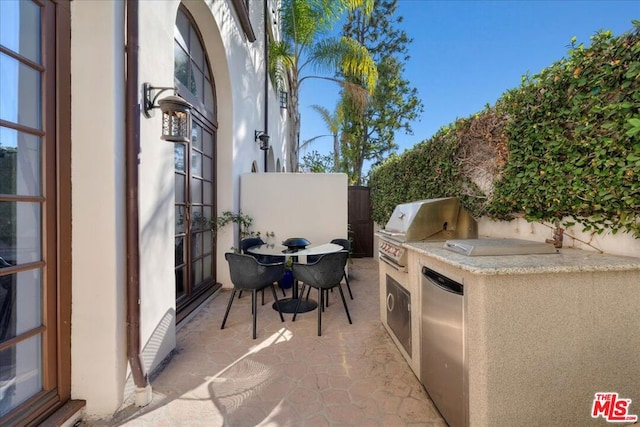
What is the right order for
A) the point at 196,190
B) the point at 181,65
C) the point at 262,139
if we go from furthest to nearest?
1. the point at 262,139
2. the point at 196,190
3. the point at 181,65

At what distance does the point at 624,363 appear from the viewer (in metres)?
1.69

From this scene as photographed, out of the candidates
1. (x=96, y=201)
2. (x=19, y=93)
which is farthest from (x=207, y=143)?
(x=19, y=93)

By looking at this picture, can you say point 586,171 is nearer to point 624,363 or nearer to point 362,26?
point 624,363

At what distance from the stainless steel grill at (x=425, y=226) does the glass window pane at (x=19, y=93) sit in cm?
297

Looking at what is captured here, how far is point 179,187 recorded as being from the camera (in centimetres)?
384

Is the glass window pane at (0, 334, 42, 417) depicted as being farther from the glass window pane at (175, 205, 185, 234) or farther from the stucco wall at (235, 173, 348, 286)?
the stucco wall at (235, 173, 348, 286)

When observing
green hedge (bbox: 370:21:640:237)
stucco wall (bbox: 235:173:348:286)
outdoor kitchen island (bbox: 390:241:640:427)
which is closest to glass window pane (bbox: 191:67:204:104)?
stucco wall (bbox: 235:173:348:286)

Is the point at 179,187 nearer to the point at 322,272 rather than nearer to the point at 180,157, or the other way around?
the point at 180,157

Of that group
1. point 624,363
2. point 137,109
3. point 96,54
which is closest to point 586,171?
point 624,363

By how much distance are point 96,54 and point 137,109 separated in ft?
1.36

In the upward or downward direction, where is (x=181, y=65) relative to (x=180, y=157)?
upward

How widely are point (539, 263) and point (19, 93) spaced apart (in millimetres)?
3336

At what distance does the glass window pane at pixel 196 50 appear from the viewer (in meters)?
4.39

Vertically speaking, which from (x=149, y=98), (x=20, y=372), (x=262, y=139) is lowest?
(x=20, y=372)
